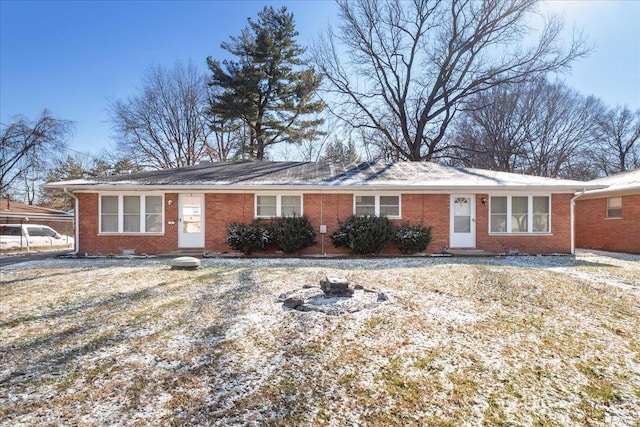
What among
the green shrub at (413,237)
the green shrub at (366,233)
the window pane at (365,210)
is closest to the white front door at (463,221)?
the green shrub at (413,237)

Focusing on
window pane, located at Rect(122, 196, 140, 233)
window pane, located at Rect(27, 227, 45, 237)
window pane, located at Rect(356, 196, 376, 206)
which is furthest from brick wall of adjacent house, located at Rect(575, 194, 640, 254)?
window pane, located at Rect(27, 227, 45, 237)

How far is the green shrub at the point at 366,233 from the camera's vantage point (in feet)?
37.2

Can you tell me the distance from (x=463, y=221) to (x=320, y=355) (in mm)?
10058

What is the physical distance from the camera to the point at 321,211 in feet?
39.7

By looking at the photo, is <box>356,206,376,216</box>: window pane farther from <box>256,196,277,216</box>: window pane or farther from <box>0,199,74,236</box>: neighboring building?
<box>0,199,74,236</box>: neighboring building

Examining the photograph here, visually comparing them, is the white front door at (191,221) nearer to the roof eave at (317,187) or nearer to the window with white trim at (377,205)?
the roof eave at (317,187)

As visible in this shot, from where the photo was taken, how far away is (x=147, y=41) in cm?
1534

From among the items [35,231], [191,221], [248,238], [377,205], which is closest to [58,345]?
[248,238]

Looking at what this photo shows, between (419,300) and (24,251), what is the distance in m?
17.5

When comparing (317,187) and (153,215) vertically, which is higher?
(317,187)

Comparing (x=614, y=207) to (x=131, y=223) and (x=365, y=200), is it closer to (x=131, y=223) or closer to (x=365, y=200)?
(x=365, y=200)

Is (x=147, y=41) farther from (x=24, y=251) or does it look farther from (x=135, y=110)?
(x=135, y=110)

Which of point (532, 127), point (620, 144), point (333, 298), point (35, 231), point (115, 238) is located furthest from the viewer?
point (620, 144)

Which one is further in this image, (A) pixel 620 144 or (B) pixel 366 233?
(A) pixel 620 144
